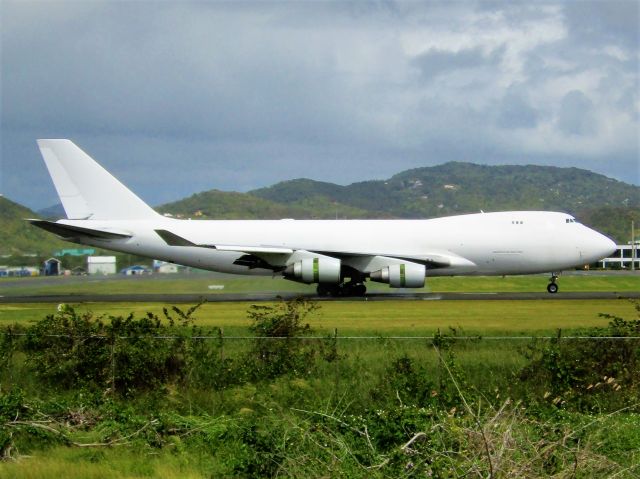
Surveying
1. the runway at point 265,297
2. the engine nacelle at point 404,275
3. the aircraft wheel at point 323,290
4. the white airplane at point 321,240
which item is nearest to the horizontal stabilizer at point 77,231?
the white airplane at point 321,240

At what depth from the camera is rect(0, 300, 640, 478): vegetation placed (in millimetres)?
10625

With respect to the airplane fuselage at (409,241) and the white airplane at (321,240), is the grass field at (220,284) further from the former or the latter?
the airplane fuselage at (409,241)

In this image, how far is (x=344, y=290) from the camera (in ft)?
131

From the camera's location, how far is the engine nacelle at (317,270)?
37.8 meters

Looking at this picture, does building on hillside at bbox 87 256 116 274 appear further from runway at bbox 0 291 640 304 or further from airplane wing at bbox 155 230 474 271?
airplane wing at bbox 155 230 474 271

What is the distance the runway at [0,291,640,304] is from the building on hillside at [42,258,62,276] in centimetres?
1513

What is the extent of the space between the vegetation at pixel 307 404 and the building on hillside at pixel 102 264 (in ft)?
115

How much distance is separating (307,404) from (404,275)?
22638mm

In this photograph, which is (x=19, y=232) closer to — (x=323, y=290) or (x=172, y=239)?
(x=172, y=239)

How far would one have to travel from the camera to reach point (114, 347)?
17.7 metres

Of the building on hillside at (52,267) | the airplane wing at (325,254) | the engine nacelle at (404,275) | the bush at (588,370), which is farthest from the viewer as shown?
the building on hillside at (52,267)

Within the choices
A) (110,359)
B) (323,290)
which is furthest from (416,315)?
(110,359)

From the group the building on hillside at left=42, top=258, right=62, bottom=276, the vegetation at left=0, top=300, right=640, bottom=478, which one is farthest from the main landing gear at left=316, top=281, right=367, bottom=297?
the building on hillside at left=42, top=258, right=62, bottom=276

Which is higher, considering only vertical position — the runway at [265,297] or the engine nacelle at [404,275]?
the engine nacelle at [404,275]
